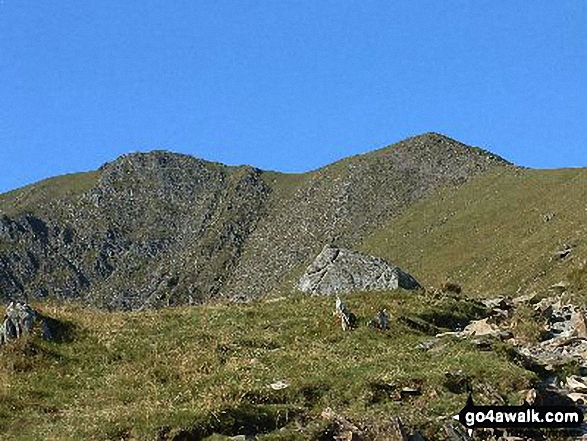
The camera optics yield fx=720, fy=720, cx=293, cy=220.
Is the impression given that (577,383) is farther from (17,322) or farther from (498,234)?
(498,234)

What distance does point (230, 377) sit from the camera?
2125 centimetres

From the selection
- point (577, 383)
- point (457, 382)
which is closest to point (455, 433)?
point (457, 382)

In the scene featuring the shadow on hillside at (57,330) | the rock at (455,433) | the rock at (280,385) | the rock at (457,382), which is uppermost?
the shadow on hillside at (57,330)

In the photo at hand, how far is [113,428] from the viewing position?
16.7 m

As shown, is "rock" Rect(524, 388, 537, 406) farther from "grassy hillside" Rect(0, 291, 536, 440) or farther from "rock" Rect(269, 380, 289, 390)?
→ "rock" Rect(269, 380, 289, 390)

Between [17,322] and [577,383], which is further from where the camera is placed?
[17,322]

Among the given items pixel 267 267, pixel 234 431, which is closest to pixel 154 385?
pixel 234 431

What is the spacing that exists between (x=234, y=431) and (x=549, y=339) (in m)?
17.1

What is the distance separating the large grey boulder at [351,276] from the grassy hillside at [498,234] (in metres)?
10.7

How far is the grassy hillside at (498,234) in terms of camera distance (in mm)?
70188

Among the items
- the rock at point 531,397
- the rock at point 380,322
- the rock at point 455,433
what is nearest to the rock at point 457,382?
the rock at point 531,397

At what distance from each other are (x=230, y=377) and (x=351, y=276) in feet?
86.1

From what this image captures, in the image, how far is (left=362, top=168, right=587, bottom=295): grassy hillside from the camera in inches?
2763

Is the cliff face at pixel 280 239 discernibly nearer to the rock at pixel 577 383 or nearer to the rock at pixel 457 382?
the rock at pixel 577 383
